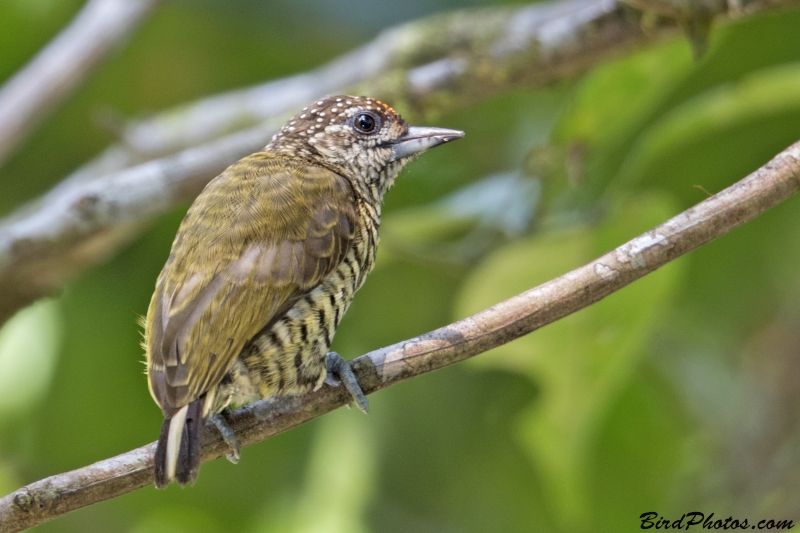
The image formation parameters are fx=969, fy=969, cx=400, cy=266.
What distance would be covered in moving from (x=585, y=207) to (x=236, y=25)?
236cm

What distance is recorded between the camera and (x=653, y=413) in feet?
12.8

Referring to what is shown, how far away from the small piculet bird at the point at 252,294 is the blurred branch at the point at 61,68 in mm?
1743

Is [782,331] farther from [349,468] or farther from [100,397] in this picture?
[100,397]

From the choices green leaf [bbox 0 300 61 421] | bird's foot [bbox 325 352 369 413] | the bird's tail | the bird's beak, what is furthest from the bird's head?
green leaf [bbox 0 300 61 421]

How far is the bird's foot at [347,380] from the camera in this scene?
256 cm

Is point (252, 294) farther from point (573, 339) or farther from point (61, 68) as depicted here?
point (61, 68)

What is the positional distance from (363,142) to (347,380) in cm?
111

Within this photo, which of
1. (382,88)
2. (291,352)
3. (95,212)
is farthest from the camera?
(382,88)

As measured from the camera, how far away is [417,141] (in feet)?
10.8

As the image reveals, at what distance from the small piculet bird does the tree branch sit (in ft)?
1.85

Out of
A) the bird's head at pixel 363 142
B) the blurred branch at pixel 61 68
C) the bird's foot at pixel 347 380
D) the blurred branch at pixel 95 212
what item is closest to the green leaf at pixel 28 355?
the blurred branch at pixel 95 212

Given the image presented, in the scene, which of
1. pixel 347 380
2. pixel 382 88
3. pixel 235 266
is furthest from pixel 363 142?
pixel 347 380

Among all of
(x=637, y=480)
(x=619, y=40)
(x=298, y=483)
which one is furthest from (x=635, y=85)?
(x=298, y=483)

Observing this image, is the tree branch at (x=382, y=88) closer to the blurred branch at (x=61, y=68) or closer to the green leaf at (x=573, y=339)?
the blurred branch at (x=61, y=68)
